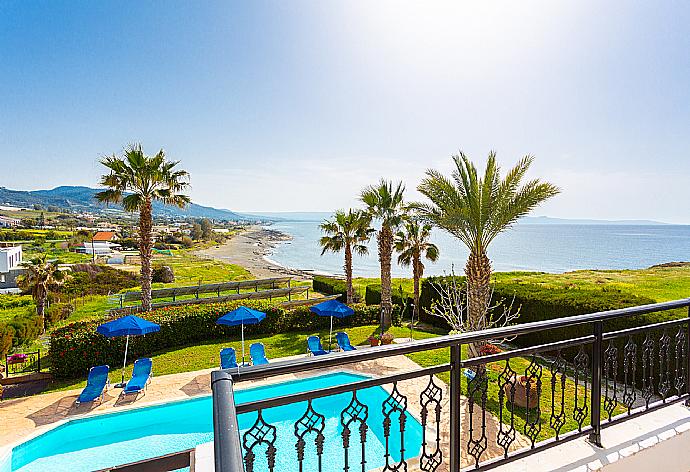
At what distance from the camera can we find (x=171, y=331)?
42.7 feet

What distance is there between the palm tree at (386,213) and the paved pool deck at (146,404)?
5.69 meters

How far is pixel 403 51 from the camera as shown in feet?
32.7

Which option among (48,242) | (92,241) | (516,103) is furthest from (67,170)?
(516,103)

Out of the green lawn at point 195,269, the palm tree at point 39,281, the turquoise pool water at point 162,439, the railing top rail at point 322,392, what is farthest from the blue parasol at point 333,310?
the green lawn at point 195,269

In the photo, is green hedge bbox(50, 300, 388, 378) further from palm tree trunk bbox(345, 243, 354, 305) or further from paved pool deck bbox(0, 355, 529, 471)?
palm tree trunk bbox(345, 243, 354, 305)

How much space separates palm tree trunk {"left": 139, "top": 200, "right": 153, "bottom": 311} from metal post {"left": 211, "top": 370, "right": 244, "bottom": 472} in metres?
15.8

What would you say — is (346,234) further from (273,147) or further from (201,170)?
(201,170)

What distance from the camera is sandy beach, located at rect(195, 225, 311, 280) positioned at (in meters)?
42.6

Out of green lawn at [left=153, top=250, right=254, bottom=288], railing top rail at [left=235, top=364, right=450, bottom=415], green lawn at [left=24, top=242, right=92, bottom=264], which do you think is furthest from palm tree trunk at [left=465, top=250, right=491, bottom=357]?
green lawn at [left=153, top=250, right=254, bottom=288]

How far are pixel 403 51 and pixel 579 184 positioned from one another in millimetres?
20571

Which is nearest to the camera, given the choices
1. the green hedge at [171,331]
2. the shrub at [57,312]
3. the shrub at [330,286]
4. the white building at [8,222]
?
the green hedge at [171,331]

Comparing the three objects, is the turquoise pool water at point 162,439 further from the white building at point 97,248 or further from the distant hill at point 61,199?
the white building at point 97,248

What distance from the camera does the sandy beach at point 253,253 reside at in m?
42.6

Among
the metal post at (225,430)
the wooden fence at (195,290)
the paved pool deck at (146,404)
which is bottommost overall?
the paved pool deck at (146,404)
